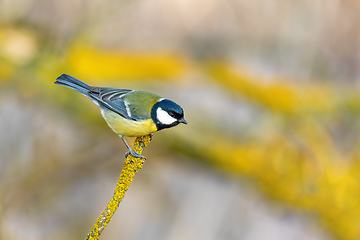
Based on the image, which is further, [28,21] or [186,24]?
[186,24]

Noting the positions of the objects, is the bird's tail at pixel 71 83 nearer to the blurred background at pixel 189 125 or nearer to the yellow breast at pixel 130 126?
the yellow breast at pixel 130 126

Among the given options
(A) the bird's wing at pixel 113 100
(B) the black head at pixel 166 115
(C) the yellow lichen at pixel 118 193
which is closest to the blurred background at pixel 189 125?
(A) the bird's wing at pixel 113 100

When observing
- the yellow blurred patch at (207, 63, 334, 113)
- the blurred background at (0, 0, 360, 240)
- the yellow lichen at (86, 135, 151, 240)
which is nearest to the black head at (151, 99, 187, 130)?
the yellow lichen at (86, 135, 151, 240)

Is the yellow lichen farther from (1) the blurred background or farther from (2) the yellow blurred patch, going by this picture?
(2) the yellow blurred patch

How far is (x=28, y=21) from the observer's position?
2625 millimetres

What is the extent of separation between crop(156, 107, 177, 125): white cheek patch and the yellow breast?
3 cm

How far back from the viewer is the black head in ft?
5.16

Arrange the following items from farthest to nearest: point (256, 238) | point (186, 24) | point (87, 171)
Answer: point (186, 24)
point (87, 171)
point (256, 238)

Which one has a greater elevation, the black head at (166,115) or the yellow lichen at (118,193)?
the black head at (166,115)

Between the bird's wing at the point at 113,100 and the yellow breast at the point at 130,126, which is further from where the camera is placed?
the bird's wing at the point at 113,100

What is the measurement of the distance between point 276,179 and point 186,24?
A: 47.0 inches

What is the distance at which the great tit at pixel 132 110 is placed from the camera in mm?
1558

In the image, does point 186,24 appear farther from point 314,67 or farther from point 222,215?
point 222,215

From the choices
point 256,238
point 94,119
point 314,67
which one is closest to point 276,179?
point 256,238
